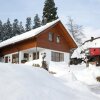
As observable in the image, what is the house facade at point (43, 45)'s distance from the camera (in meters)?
35.8

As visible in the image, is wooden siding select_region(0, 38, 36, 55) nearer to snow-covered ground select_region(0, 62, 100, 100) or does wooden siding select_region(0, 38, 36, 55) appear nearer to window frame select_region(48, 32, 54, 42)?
window frame select_region(48, 32, 54, 42)

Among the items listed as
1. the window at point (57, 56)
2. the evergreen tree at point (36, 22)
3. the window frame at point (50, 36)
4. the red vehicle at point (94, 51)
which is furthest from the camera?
the evergreen tree at point (36, 22)

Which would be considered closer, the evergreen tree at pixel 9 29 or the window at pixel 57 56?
the window at pixel 57 56

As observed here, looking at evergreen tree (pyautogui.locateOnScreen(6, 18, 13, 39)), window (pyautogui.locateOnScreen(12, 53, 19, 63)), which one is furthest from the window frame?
evergreen tree (pyautogui.locateOnScreen(6, 18, 13, 39))

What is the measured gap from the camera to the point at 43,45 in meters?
36.1

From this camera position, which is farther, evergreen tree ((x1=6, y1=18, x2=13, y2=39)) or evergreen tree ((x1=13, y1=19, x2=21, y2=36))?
evergreen tree ((x1=13, y1=19, x2=21, y2=36))

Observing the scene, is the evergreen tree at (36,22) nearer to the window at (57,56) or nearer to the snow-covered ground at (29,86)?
the window at (57,56)

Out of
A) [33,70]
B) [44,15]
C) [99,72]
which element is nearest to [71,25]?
[44,15]

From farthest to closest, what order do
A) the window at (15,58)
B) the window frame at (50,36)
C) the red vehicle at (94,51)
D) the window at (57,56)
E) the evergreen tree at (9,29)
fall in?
1. the evergreen tree at (9,29)
2. the red vehicle at (94,51)
3. the window at (15,58)
4. the window at (57,56)
5. the window frame at (50,36)

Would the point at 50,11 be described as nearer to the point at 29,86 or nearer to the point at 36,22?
the point at 36,22

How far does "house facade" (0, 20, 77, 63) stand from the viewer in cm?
3578

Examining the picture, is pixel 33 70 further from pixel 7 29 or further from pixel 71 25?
pixel 7 29

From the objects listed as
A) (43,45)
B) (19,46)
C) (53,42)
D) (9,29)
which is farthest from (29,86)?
(9,29)

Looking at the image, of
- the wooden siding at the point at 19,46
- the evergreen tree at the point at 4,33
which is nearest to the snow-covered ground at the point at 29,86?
the wooden siding at the point at 19,46
